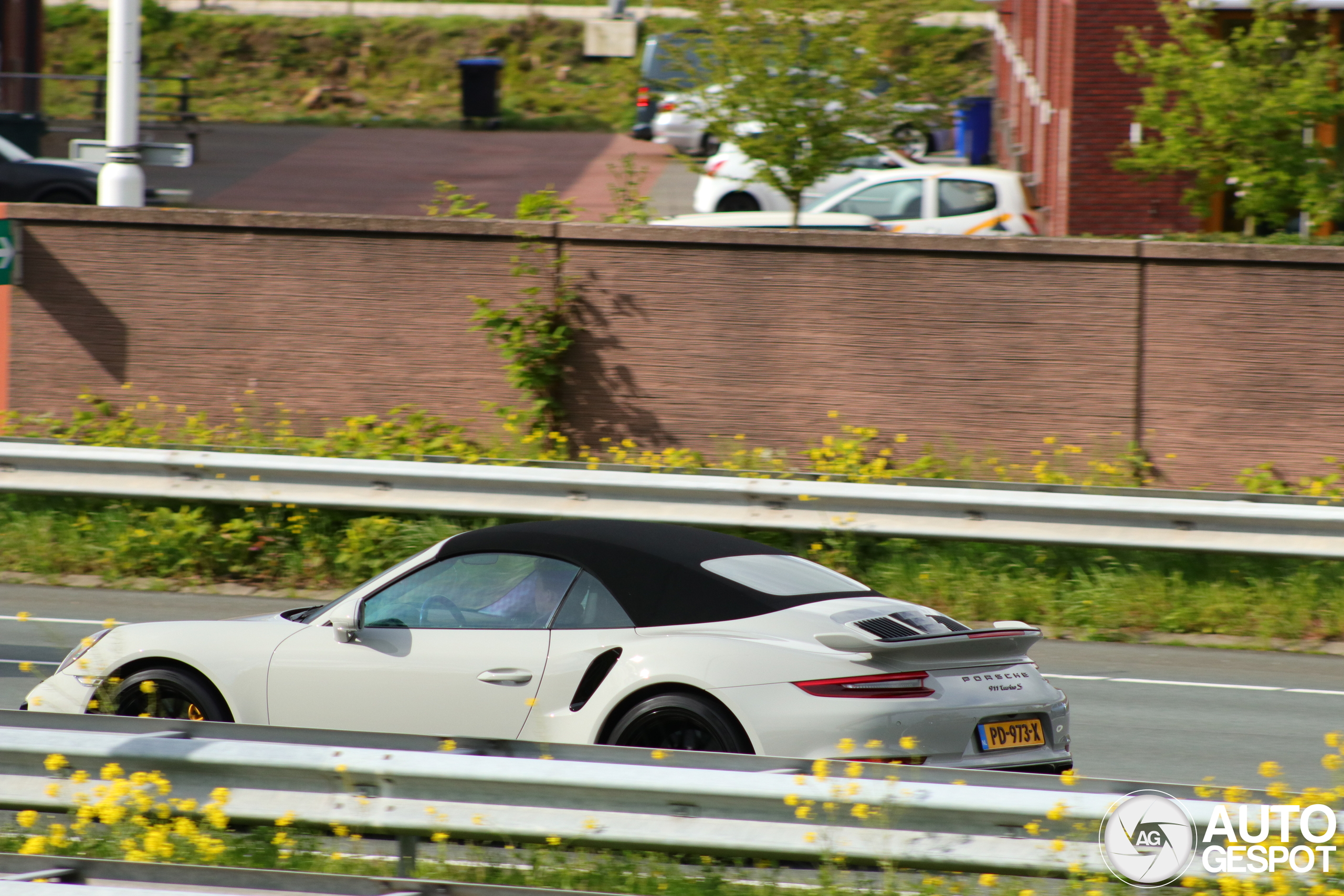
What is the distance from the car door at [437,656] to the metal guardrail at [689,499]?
4.16 m

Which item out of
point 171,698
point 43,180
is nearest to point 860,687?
point 171,698

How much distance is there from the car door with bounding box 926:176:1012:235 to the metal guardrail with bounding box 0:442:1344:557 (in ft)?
28.6

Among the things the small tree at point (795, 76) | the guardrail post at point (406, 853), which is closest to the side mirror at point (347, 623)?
the guardrail post at point (406, 853)

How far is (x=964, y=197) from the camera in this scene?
20.2 metres

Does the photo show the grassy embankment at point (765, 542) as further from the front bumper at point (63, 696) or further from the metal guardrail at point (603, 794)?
the metal guardrail at point (603, 794)

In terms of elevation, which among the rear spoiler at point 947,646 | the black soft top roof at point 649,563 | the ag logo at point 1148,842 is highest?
the black soft top roof at point 649,563

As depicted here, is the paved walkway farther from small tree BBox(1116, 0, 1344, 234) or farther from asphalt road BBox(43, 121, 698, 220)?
small tree BBox(1116, 0, 1344, 234)

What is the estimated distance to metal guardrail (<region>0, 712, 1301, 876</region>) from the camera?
437cm

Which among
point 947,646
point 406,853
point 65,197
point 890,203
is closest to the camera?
point 406,853

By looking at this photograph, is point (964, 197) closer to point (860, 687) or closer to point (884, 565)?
point (884, 565)

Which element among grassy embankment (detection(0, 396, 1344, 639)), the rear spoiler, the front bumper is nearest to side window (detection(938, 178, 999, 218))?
grassy embankment (detection(0, 396, 1344, 639))

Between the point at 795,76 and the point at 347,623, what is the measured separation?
38.8ft

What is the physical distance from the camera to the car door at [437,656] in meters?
6.28

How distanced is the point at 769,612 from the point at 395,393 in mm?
8485
